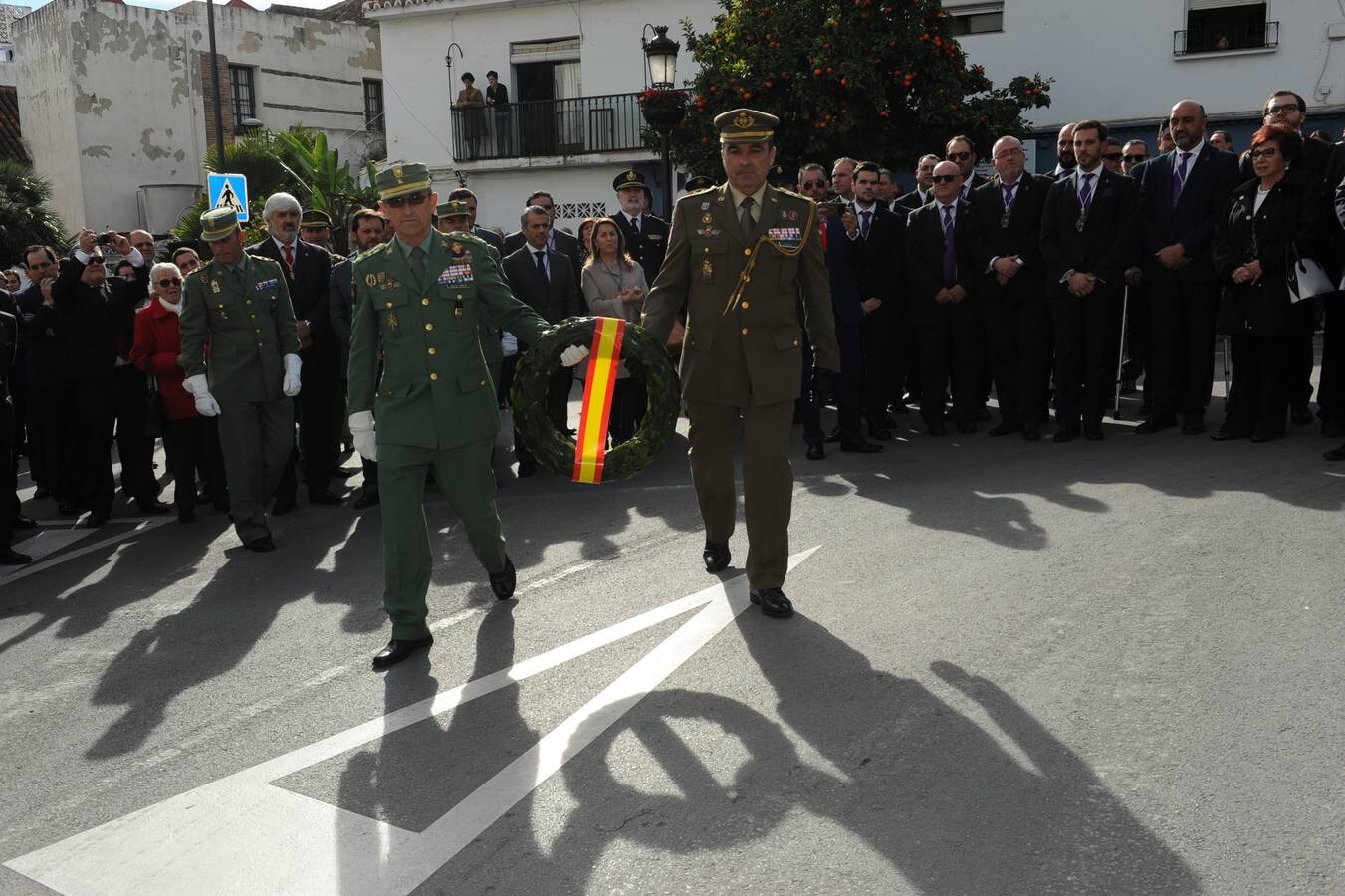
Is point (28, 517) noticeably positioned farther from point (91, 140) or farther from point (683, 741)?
point (91, 140)

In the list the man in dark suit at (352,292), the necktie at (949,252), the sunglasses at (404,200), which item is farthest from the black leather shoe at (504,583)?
the necktie at (949,252)

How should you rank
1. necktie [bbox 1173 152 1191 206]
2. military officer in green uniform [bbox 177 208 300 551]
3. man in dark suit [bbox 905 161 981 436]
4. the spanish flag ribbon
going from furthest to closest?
man in dark suit [bbox 905 161 981 436]
necktie [bbox 1173 152 1191 206]
military officer in green uniform [bbox 177 208 300 551]
the spanish flag ribbon

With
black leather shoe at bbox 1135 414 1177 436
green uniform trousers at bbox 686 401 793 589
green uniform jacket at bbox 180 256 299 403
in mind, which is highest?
green uniform jacket at bbox 180 256 299 403

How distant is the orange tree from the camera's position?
63.5 ft

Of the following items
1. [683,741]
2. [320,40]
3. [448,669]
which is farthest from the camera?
[320,40]

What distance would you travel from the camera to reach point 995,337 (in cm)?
1027

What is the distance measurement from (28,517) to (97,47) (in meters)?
27.5

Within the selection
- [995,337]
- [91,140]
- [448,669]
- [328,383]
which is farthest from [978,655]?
[91,140]

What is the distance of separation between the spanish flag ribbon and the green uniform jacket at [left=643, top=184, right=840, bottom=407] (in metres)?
0.31

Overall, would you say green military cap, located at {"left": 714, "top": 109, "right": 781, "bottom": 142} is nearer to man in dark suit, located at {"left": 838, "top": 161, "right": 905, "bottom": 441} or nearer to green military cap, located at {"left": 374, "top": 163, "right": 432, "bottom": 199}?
green military cap, located at {"left": 374, "top": 163, "right": 432, "bottom": 199}

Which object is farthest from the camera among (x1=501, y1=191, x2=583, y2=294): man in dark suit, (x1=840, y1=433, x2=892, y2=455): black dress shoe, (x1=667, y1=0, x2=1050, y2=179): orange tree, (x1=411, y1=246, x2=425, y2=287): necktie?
(x1=667, y1=0, x2=1050, y2=179): orange tree

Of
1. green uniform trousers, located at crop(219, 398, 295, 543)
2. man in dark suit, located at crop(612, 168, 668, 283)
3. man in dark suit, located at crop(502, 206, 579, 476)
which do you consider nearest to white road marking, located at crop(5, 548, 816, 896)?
green uniform trousers, located at crop(219, 398, 295, 543)

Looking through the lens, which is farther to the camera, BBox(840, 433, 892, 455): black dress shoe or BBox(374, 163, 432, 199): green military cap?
BBox(840, 433, 892, 455): black dress shoe

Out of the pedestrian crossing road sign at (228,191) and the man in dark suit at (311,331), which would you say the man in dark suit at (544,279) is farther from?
the pedestrian crossing road sign at (228,191)
